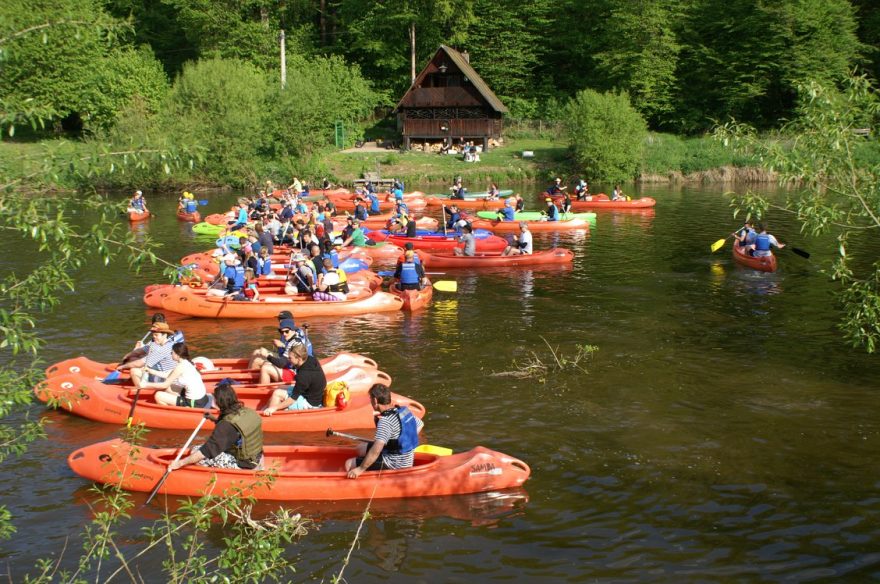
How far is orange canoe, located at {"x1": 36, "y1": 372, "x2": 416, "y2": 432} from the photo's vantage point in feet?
40.4

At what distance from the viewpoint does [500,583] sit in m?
8.62

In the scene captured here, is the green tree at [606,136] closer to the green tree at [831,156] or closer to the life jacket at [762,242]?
the life jacket at [762,242]

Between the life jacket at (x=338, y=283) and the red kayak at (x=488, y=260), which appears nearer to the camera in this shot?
the life jacket at (x=338, y=283)

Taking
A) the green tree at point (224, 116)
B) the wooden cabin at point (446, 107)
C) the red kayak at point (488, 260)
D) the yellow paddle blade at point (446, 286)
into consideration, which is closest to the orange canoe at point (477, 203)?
the red kayak at point (488, 260)

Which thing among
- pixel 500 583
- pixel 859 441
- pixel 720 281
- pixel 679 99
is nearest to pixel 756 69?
pixel 679 99

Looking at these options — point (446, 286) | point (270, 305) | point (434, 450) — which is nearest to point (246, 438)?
point (434, 450)

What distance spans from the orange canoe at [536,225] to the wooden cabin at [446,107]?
26.9m

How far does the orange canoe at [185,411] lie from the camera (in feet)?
40.4

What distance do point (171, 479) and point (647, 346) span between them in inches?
394

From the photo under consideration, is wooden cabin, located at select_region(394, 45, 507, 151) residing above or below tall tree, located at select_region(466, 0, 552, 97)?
below

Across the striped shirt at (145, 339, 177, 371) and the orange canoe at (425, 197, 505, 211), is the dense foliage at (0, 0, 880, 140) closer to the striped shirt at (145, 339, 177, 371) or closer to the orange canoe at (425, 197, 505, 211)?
the orange canoe at (425, 197, 505, 211)

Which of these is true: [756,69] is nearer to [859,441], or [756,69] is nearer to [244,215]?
[244,215]

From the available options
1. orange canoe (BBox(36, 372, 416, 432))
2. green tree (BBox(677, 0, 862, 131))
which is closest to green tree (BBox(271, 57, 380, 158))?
green tree (BBox(677, 0, 862, 131))

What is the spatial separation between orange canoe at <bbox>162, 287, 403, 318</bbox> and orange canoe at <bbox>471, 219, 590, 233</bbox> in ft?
40.1
